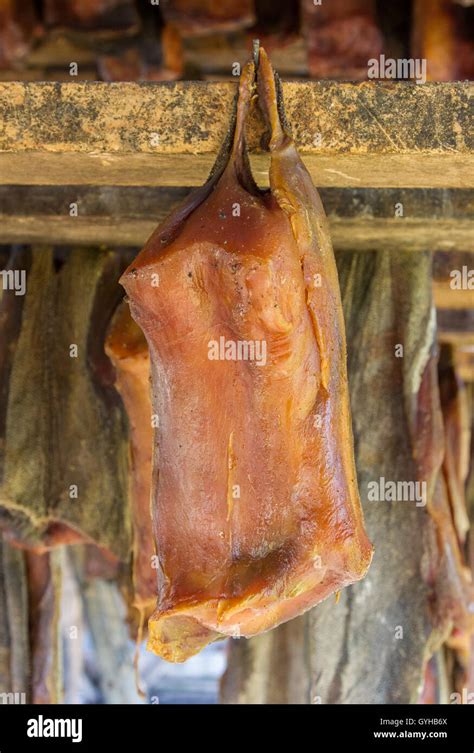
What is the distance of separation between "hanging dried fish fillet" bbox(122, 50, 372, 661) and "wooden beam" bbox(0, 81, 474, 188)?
8 cm

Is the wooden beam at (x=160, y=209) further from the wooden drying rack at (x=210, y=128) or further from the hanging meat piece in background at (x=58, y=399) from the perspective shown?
the wooden drying rack at (x=210, y=128)

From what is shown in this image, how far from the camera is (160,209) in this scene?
2.05m

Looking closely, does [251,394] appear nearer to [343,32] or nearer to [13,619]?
[343,32]

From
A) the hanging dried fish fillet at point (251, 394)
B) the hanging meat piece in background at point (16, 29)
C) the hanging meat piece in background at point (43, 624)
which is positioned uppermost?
the hanging meat piece in background at point (16, 29)

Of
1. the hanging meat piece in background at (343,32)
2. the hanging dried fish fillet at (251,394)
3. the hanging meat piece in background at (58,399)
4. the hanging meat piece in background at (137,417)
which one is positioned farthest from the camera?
the hanging meat piece in background at (343,32)

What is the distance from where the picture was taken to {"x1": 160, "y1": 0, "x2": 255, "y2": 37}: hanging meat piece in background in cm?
234

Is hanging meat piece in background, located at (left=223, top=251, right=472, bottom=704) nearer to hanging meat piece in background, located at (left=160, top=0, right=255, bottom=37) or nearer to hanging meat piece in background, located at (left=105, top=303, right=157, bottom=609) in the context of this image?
hanging meat piece in background, located at (left=105, top=303, right=157, bottom=609)

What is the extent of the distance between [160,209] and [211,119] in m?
0.55

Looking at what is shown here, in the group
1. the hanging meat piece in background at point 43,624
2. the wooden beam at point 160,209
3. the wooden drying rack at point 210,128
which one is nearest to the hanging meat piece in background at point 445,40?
the wooden beam at point 160,209

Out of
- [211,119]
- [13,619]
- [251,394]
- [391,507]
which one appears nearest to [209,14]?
[211,119]

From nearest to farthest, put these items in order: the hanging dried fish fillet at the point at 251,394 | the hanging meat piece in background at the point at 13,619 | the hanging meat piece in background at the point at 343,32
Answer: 1. the hanging dried fish fillet at the point at 251,394
2. the hanging meat piece in background at the point at 343,32
3. the hanging meat piece in background at the point at 13,619

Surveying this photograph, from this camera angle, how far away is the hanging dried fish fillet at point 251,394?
1.45 metres

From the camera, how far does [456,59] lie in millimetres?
2283

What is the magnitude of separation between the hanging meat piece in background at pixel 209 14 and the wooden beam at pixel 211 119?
95 centimetres
